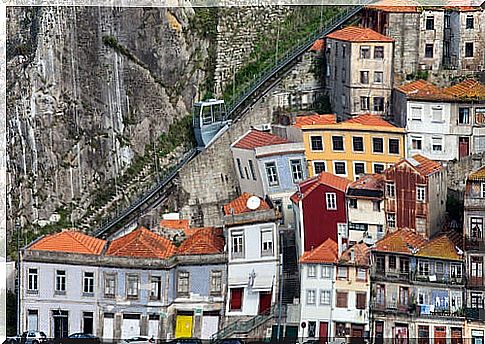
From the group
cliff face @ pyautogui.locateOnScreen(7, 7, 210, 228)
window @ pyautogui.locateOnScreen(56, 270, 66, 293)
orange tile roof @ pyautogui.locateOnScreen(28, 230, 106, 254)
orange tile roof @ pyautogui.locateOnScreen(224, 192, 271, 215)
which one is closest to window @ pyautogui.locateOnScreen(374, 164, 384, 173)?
orange tile roof @ pyautogui.locateOnScreen(224, 192, 271, 215)

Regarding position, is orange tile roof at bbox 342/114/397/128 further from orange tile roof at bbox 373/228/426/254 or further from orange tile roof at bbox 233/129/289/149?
orange tile roof at bbox 373/228/426/254

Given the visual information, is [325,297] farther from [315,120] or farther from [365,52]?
[365,52]

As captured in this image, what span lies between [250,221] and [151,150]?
0.73 metres

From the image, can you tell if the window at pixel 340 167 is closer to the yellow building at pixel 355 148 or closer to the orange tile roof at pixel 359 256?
the yellow building at pixel 355 148

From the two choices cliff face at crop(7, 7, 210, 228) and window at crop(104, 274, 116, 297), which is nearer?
window at crop(104, 274, 116, 297)

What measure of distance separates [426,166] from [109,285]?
61.5 inches

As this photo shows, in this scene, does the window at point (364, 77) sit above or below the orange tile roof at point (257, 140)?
above

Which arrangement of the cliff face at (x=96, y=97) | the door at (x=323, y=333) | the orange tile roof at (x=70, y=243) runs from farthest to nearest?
the cliff face at (x=96, y=97) → the orange tile roof at (x=70, y=243) → the door at (x=323, y=333)

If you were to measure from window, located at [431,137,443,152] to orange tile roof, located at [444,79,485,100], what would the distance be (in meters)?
0.23

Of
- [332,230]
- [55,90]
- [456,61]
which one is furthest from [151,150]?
[456,61]

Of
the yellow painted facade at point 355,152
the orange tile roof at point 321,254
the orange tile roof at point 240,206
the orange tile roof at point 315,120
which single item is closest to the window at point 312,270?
the orange tile roof at point 321,254

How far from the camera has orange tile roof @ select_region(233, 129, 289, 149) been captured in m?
6.98

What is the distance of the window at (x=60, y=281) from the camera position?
6.93 meters

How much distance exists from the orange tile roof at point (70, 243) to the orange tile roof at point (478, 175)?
5.72ft
